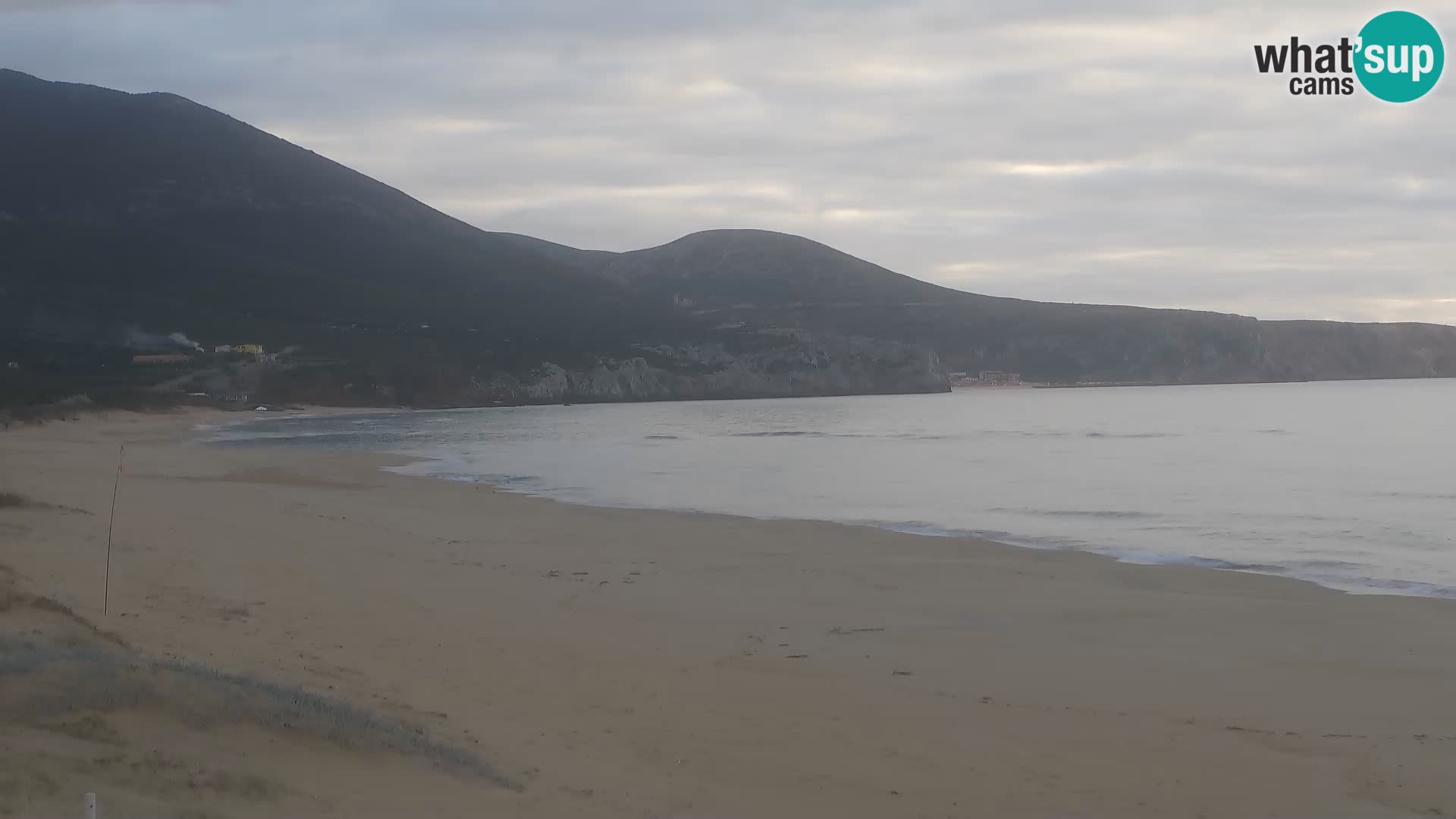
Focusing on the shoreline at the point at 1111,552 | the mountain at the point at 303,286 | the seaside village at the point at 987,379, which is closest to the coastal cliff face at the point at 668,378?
the mountain at the point at 303,286

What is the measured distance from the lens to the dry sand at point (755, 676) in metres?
6.02

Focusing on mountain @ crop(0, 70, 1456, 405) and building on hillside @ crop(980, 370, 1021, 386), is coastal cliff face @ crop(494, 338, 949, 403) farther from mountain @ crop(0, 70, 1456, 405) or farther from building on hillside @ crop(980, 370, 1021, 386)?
building on hillside @ crop(980, 370, 1021, 386)

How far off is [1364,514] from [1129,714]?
1792 cm

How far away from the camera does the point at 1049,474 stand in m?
35.1

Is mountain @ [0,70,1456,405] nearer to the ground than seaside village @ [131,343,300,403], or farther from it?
farther from it

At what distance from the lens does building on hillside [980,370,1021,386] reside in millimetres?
174000

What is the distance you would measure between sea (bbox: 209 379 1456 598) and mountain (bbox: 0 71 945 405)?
37.7 metres

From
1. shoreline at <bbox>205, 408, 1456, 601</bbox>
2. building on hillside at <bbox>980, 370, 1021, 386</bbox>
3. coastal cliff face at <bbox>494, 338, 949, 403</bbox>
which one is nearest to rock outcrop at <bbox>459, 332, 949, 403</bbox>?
coastal cliff face at <bbox>494, 338, 949, 403</bbox>

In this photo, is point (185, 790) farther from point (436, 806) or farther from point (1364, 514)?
point (1364, 514)

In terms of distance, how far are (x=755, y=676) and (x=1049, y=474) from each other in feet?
90.1

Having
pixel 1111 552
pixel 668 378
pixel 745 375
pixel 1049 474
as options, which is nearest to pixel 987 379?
pixel 745 375

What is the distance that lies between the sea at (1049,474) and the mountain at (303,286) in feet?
124

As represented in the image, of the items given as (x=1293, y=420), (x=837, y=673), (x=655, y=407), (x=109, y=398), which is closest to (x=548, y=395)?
(x=655, y=407)

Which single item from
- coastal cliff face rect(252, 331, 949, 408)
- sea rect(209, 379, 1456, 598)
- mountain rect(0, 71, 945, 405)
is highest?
mountain rect(0, 71, 945, 405)
